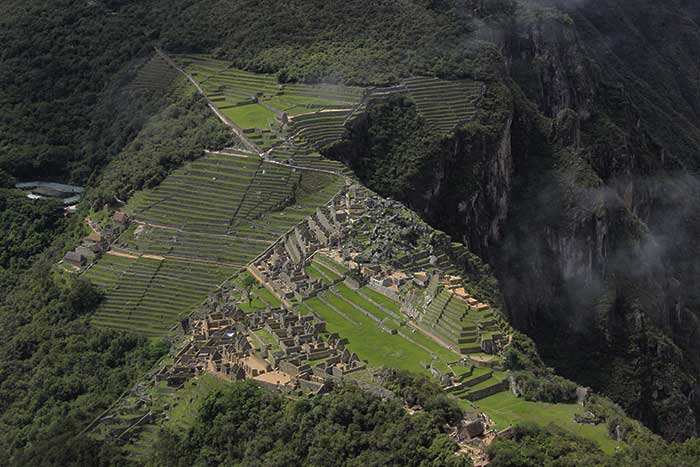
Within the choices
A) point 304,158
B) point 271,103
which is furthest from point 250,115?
point 304,158

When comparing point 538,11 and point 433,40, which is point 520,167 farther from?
point 538,11

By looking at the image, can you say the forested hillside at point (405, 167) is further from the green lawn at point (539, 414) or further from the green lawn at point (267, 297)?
the green lawn at point (539, 414)

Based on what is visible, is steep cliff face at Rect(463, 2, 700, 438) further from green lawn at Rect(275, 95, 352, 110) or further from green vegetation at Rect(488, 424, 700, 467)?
green vegetation at Rect(488, 424, 700, 467)

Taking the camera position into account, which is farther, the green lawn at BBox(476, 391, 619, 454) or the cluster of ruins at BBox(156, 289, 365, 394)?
the cluster of ruins at BBox(156, 289, 365, 394)

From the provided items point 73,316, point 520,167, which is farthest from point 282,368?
point 520,167

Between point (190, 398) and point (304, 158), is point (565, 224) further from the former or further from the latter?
point (190, 398)

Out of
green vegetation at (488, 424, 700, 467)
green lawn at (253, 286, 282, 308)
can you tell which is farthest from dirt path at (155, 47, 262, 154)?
green vegetation at (488, 424, 700, 467)
